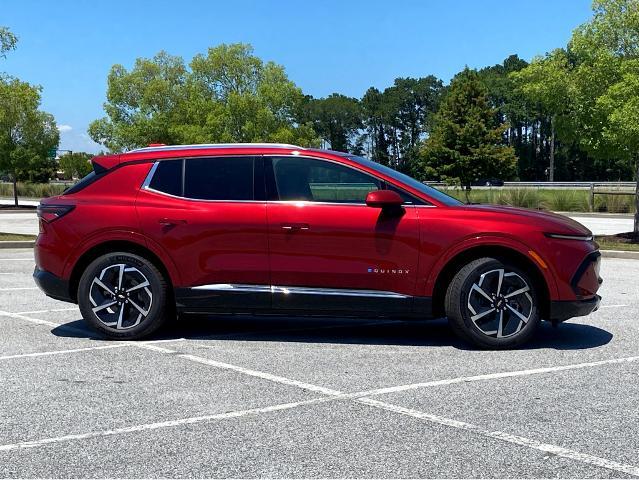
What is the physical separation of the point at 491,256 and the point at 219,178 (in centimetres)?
247

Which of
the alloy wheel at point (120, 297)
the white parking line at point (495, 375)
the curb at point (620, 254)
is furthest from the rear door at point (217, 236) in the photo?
the curb at point (620, 254)

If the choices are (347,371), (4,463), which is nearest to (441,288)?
(347,371)

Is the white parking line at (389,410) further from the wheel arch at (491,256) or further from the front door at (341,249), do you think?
the wheel arch at (491,256)

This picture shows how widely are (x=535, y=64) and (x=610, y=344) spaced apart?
1409 cm

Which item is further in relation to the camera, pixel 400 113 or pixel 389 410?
pixel 400 113

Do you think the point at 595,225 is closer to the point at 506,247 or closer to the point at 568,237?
the point at 568,237

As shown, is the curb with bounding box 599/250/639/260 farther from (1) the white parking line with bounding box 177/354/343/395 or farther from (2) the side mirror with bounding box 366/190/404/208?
(1) the white parking line with bounding box 177/354/343/395

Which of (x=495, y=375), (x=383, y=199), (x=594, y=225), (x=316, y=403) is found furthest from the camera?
(x=594, y=225)

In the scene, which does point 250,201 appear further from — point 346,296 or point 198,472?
point 198,472

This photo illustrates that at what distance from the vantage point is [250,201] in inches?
→ 248

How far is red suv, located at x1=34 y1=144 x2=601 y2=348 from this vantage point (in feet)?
Answer: 19.8

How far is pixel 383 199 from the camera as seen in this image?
600 centimetres

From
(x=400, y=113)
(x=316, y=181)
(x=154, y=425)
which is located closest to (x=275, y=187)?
(x=316, y=181)

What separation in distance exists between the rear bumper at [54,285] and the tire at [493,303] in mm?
3398
